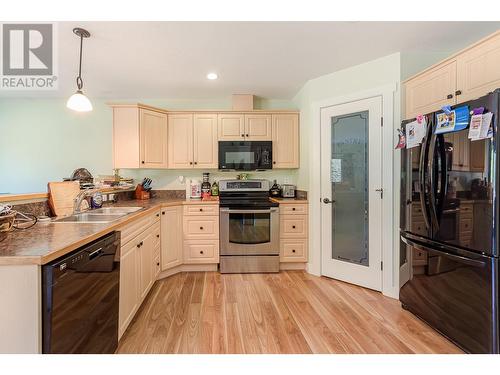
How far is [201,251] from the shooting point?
10.0ft

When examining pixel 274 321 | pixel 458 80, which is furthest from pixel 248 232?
pixel 458 80

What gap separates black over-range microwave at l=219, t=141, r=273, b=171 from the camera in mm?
3348

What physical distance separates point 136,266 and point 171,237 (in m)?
0.96

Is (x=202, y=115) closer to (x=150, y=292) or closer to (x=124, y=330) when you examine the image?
(x=150, y=292)

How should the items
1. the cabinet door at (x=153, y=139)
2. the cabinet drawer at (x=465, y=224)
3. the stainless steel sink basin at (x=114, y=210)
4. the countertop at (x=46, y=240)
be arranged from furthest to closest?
the cabinet door at (x=153, y=139)
the stainless steel sink basin at (x=114, y=210)
the cabinet drawer at (x=465, y=224)
the countertop at (x=46, y=240)

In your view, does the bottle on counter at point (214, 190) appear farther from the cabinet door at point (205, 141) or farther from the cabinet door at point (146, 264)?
the cabinet door at point (146, 264)

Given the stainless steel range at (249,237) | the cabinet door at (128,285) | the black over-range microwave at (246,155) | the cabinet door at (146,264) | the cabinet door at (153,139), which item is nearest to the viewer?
the cabinet door at (128,285)

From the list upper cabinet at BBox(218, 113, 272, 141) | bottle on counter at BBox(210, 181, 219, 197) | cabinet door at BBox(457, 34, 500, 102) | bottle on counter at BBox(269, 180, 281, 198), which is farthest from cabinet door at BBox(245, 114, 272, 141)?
cabinet door at BBox(457, 34, 500, 102)

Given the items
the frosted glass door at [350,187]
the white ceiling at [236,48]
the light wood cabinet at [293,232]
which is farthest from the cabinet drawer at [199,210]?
the white ceiling at [236,48]

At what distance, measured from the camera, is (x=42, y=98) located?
357cm

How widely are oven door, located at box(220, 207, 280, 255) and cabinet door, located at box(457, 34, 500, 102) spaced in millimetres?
2081

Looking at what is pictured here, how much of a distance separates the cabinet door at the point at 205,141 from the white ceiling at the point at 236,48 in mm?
477

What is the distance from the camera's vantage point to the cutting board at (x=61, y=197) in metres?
1.92
